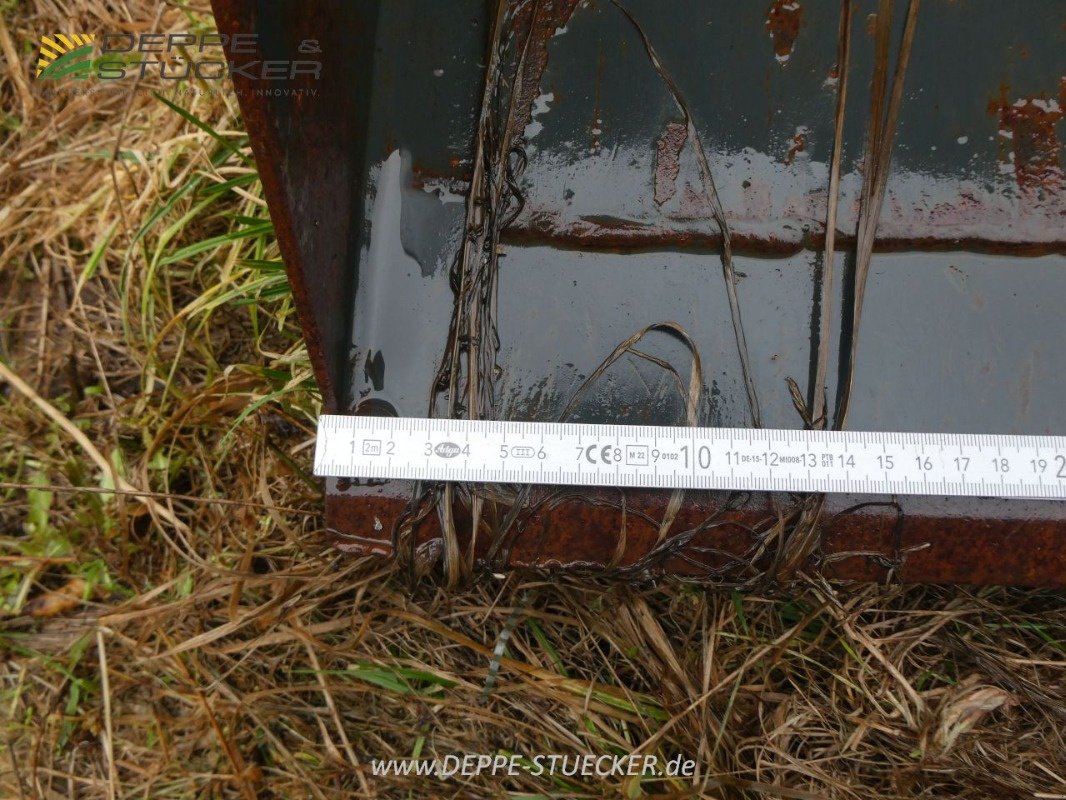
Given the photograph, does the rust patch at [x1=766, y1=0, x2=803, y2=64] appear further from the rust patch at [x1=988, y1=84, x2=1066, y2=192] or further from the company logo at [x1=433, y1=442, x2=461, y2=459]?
the company logo at [x1=433, y1=442, x2=461, y2=459]

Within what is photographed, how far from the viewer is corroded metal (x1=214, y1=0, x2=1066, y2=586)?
1298 mm

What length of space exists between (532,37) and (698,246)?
54 cm

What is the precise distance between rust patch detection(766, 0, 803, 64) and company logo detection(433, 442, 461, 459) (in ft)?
3.31

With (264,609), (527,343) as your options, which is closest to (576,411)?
(527,343)

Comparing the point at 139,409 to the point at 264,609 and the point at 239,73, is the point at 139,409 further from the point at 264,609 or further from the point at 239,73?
the point at 239,73

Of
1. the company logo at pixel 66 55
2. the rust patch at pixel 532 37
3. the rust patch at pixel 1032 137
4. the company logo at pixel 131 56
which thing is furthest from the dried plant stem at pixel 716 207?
the company logo at pixel 66 55

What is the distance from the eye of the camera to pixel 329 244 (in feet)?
4.25

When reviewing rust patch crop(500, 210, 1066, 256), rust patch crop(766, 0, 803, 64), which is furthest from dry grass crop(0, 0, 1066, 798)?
rust patch crop(766, 0, 803, 64)

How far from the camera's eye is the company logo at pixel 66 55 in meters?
1.91

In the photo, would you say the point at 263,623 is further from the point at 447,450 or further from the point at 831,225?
the point at 831,225

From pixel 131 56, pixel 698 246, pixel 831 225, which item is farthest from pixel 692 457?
pixel 131 56

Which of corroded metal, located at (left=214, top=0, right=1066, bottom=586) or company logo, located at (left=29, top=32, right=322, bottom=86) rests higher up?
company logo, located at (left=29, top=32, right=322, bottom=86)

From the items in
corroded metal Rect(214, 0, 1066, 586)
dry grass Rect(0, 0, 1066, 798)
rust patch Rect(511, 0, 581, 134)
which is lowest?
dry grass Rect(0, 0, 1066, 798)

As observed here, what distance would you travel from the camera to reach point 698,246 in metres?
1.44
